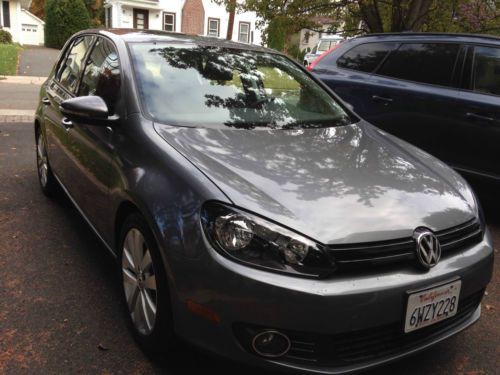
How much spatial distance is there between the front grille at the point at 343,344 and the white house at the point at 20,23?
33035 mm

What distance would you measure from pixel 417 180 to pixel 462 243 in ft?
1.31

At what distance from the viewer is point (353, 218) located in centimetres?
211

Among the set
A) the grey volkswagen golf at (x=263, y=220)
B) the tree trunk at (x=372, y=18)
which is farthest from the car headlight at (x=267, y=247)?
the tree trunk at (x=372, y=18)

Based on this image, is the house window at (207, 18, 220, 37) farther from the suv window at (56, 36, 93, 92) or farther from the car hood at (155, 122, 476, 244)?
the car hood at (155, 122, 476, 244)

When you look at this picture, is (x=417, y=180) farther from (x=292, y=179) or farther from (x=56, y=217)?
(x=56, y=217)

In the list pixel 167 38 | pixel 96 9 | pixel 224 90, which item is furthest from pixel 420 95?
pixel 96 9

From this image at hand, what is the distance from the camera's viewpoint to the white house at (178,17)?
3297cm

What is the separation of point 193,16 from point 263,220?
3404 centimetres

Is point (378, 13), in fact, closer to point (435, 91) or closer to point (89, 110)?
point (435, 91)

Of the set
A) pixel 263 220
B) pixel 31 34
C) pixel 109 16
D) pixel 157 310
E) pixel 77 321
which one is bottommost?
pixel 77 321

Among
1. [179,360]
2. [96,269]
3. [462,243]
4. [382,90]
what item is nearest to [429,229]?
[462,243]

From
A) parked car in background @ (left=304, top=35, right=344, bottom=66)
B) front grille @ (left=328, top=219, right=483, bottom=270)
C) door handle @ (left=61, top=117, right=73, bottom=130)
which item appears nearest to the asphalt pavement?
front grille @ (left=328, top=219, right=483, bottom=270)

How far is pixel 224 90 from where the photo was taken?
3158 mm

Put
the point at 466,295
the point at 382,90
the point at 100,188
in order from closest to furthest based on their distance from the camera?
the point at 466,295 → the point at 100,188 → the point at 382,90
